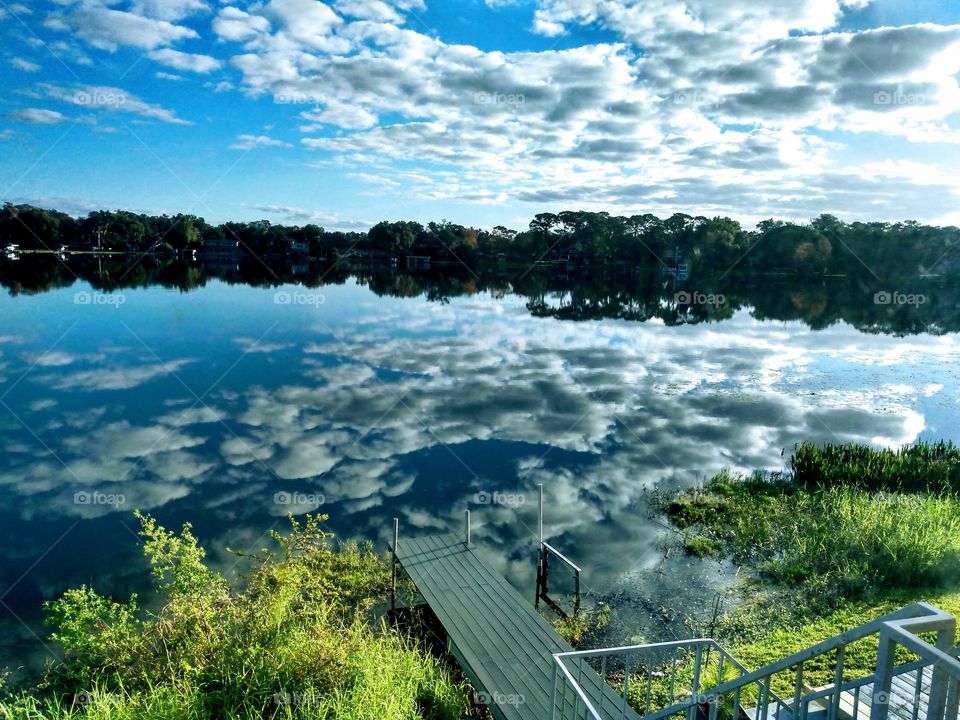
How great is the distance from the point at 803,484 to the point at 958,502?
3152 mm

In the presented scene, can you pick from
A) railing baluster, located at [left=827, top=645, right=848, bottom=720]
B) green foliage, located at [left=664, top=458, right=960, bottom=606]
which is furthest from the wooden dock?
green foliage, located at [left=664, top=458, right=960, bottom=606]

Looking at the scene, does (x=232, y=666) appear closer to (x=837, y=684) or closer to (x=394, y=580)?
(x=394, y=580)

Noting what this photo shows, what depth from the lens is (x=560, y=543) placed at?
12680mm

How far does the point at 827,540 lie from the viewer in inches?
479

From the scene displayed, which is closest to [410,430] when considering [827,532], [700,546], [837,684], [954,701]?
[700,546]

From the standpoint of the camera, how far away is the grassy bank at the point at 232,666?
6.52 meters

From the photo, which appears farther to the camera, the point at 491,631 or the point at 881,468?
the point at 881,468

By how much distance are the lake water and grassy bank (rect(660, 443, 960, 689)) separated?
2.92ft

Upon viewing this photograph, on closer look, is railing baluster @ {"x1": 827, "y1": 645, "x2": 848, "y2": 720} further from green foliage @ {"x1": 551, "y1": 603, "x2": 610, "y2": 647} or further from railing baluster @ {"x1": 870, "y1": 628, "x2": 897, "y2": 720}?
green foliage @ {"x1": 551, "y1": 603, "x2": 610, "y2": 647}

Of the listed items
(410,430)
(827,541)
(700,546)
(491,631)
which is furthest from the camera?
(410,430)

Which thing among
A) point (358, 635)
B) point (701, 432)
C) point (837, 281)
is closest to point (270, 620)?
point (358, 635)

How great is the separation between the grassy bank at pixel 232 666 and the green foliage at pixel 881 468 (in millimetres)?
11337

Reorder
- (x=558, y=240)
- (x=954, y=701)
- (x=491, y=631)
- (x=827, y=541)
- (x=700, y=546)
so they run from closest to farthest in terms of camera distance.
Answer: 1. (x=954, y=701)
2. (x=491, y=631)
3. (x=827, y=541)
4. (x=700, y=546)
5. (x=558, y=240)

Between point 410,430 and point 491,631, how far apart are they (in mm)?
11056
